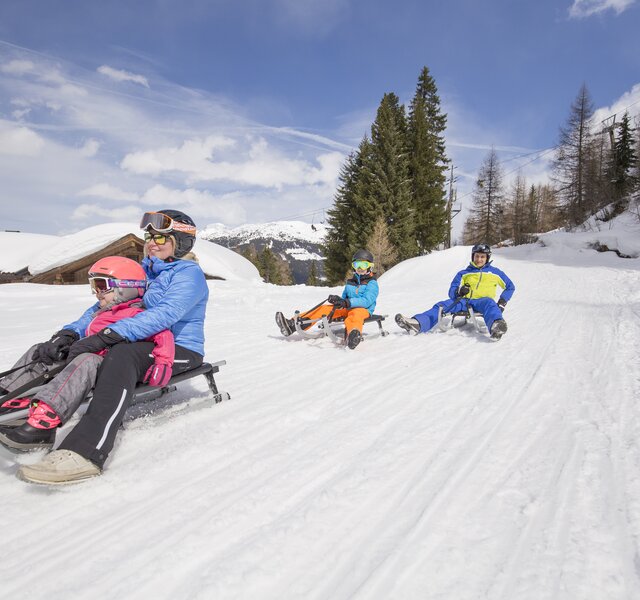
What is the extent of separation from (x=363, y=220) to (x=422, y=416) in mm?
26999

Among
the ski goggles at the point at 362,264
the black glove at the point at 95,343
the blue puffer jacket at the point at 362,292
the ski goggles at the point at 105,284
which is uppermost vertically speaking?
the ski goggles at the point at 362,264

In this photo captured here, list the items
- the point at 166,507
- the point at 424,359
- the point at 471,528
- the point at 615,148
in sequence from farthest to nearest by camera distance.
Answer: the point at 615,148, the point at 424,359, the point at 166,507, the point at 471,528

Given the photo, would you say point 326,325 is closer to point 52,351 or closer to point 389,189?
point 52,351

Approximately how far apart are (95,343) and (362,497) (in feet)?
6.25

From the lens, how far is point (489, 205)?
149 ft

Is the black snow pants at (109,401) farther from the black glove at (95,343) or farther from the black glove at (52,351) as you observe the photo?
the black glove at (52,351)

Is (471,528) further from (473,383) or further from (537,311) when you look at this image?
(537,311)

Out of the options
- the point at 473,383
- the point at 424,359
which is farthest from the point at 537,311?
the point at 473,383

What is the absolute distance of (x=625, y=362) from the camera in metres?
4.34

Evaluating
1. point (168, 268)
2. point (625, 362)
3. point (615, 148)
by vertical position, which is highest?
point (615, 148)

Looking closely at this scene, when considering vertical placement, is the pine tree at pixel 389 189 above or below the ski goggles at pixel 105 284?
above

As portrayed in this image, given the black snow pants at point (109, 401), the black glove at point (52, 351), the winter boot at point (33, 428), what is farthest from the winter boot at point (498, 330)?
the winter boot at point (33, 428)

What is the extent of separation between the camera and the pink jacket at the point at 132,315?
9.12ft

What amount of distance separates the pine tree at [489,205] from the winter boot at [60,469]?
157 feet
